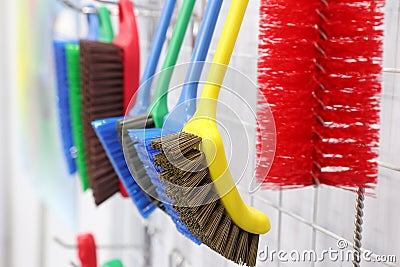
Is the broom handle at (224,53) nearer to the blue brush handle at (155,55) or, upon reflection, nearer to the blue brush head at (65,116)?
the blue brush handle at (155,55)

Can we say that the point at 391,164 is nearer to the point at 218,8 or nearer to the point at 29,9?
the point at 218,8

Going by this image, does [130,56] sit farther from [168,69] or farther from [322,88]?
[322,88]

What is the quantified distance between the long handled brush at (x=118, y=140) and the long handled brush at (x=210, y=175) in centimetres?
17

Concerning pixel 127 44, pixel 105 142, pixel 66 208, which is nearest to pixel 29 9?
pixel 66 208

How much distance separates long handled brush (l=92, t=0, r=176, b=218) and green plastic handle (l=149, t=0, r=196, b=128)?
Result: 0.04 metres

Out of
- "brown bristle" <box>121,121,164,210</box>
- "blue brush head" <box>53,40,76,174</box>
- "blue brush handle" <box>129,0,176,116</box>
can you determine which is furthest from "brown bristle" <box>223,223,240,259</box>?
"blue brush head" <box>53,40,76,174</box>

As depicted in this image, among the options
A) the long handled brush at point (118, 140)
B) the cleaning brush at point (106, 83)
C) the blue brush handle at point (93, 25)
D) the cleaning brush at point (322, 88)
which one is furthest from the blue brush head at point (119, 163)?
the blue brush handle at point (93, 25)

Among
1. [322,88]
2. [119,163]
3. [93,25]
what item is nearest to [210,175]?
[322,88]

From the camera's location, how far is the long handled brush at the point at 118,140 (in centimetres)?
68

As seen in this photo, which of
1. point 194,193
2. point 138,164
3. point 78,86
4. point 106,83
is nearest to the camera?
point 194,193

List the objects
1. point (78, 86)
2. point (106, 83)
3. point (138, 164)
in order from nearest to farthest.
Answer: point (138, 164), point (106, 83), point (78, 86)

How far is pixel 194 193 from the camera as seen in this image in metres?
0.48

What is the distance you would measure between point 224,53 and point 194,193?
0.12 metres

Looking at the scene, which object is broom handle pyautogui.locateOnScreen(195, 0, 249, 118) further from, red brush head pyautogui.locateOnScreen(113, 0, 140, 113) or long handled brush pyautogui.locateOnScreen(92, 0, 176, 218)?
red brush head pyautogui.locateOnScreen(113, 0, 140, 113)
